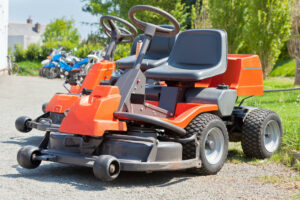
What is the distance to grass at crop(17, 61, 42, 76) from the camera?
80.1 ft

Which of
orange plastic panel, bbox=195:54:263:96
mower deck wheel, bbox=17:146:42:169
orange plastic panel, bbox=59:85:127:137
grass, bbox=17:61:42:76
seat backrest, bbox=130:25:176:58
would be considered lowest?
grass, bbox=17:61:42:76

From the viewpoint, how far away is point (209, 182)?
470 centimetres

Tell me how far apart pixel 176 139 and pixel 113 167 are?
803 mm

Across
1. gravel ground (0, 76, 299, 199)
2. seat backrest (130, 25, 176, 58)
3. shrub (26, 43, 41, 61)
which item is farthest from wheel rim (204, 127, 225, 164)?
shrub (26, 43, 41, 61)

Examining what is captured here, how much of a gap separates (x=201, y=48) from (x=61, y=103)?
2.08 meters

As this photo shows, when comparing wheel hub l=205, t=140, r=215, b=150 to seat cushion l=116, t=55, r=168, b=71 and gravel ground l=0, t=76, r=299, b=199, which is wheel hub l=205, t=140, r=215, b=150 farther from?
seat cushion l=116, t=55, r=168, b=71

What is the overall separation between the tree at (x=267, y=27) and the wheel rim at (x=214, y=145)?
13640mm

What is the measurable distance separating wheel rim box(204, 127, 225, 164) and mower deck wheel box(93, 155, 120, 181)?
3.90 ft

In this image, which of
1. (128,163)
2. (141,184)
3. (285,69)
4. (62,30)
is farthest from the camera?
(62,30)

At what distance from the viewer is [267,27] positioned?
18234mm

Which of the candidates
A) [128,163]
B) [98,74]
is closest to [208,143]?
[128,163]

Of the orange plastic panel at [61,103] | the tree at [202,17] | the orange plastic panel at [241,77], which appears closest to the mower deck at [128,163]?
the orange plastic panel at [241,77]

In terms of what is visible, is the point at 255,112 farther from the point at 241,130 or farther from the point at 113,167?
the point at 113,167

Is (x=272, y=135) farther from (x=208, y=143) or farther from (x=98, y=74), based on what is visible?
(x=98, y=74)
